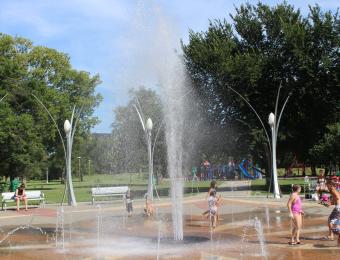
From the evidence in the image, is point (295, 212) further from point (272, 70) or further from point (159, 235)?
point (272, 70)

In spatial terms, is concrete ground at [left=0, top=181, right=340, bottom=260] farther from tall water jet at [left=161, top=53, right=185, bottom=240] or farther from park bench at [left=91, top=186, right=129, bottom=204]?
park bench at [left=91, top=186, right=129, bottom=204]

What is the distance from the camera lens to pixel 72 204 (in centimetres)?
2394

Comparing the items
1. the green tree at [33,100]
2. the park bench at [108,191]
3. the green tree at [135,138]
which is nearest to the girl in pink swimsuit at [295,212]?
the park bench at [108,191]

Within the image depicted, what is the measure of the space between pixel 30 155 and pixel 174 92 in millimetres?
32381

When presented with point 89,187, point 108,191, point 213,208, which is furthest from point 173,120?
point 89,187

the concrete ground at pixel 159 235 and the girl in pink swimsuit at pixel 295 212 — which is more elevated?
the girl in pink swimsuit at pixel 295 212

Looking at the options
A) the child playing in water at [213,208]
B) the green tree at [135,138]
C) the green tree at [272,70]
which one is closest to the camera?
the child playing in water at [213,208]

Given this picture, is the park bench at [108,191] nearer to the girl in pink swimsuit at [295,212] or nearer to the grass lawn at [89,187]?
the grass lawn at [89,187]

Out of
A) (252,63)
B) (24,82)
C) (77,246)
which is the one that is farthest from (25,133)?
(77,246)

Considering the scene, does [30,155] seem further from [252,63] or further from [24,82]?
[252,63]

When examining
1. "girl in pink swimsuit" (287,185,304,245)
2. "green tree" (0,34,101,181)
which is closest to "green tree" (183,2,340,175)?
"green tree" (0,34,101,181)

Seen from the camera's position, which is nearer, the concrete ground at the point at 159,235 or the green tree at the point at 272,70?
the concrete ground at the point at 159,235

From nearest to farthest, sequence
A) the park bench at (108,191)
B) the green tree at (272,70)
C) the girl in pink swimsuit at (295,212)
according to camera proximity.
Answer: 1. the girl in pink swimsuit at (295,212)
2. the park bench at (108,191)
3. the green tree at (272,70)

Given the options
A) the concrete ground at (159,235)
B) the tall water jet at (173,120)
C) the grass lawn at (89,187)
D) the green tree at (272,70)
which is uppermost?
the green tree at (272,70)
